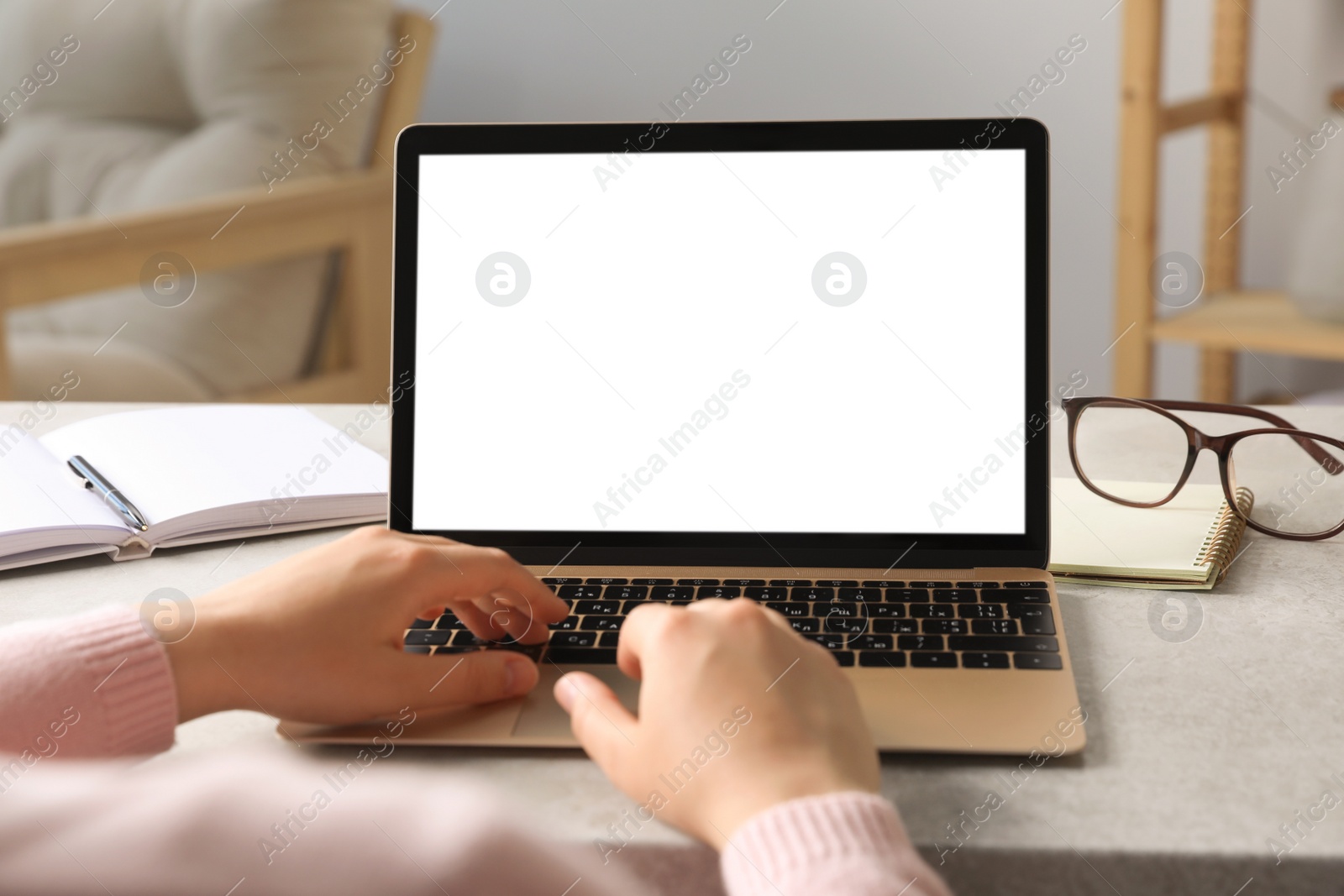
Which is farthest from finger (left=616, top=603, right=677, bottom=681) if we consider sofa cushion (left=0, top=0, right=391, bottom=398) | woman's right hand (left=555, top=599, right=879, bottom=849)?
sofa cushion (left=0, top=0, right=391, bottom=398)

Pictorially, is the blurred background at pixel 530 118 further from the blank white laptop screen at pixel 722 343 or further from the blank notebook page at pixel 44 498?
the blank white laptop screen at pixel 722 343

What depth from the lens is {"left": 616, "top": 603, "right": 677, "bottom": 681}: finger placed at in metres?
0.47

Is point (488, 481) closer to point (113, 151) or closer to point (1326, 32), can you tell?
point (113, 151)

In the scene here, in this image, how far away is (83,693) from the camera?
479 millimetres

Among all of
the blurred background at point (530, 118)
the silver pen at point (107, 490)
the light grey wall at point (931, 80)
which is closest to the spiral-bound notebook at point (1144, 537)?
the silver pen at point (107, 490)

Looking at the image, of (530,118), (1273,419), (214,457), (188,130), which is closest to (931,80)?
(530,118)

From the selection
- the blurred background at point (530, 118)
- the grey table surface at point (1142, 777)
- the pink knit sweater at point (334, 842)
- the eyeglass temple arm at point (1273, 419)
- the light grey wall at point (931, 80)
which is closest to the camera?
the pink knit sweater at point (334, 842)

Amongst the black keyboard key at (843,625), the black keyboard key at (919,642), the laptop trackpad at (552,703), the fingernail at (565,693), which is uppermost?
the fingernail at (565,693)

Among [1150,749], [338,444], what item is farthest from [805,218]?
[338,444]

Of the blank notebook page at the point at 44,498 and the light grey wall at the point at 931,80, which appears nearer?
the blank notebook page at the point at 44,498

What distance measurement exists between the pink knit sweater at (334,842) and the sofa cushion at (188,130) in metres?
1.64

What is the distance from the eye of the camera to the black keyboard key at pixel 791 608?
0.58 meters

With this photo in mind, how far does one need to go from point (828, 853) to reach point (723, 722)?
0.07 metres

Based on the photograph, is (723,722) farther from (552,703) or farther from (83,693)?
(83,693)
